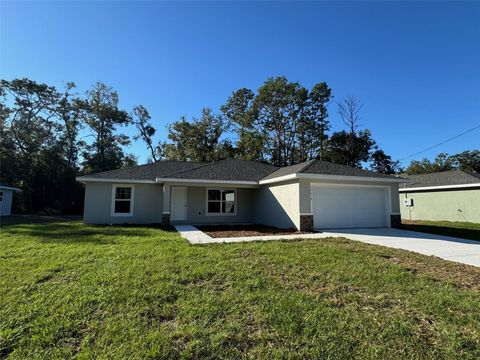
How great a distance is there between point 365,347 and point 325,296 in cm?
130

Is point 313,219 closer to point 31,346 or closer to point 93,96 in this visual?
point 31,346

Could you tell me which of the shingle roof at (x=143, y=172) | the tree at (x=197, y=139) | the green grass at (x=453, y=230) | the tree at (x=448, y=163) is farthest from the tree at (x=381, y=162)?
the shingle roof at (x=143, y=172)

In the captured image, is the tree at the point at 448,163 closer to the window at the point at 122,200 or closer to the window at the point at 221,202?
the window at the point at 221,202

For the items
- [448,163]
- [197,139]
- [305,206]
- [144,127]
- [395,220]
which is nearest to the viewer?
[305,206]

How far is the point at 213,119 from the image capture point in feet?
115

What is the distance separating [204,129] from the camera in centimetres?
3444

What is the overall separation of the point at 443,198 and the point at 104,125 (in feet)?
111

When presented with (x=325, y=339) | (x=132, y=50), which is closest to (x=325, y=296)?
(x=325, y=339)

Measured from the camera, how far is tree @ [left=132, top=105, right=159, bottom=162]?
35844 millimetres

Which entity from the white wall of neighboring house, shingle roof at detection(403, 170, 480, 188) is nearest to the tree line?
the white wall of neighboring house

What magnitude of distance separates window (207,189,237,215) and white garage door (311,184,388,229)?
17.0ft

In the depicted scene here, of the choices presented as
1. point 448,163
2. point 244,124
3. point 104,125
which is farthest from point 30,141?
point 448,163

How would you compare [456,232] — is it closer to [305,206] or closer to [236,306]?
[305,206]

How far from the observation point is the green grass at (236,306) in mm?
2871
